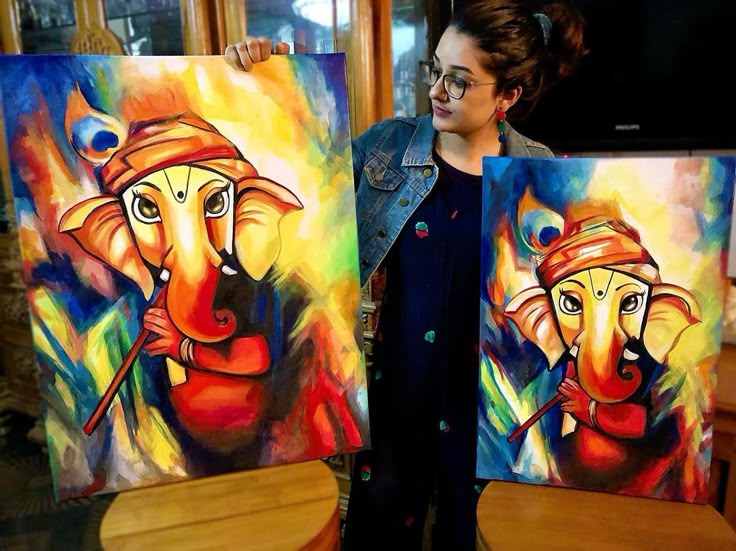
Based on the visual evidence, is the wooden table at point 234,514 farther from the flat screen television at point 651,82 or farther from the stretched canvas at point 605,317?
the flat screen television at point 651,82

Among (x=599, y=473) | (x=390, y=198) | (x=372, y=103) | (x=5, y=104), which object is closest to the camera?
(x=5, y=104)

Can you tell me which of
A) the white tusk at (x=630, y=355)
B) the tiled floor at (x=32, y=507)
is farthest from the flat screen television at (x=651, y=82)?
the tiled floor at (x=32, y=507)

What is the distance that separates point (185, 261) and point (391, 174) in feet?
1.34

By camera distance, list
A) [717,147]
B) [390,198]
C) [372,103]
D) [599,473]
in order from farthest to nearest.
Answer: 1. [372,103]
2. [717,147]
3. [390,198]
4. [599,473]

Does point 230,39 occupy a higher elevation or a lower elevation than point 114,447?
higher

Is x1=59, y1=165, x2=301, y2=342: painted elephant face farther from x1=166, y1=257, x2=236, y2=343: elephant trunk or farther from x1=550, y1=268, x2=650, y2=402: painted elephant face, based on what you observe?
x1=550, y1=268, x2=650, y2=402: painted elephant face

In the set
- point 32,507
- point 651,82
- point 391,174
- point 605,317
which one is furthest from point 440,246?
point 32,507

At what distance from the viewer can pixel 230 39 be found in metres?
1.50

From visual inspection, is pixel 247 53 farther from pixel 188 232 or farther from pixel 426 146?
pixel 426 146

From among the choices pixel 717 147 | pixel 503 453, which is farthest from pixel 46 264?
pixel 717 147

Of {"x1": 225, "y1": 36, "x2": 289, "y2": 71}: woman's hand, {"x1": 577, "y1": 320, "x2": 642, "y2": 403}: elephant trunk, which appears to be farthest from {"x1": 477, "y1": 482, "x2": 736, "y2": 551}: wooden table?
{"x1": 225, "y1": 36, "x2": 289, "y2": 71}: woman's hand

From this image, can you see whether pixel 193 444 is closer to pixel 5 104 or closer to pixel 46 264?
pixel 46 264

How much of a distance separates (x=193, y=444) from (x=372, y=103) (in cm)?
95

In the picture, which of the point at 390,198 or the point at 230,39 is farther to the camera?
the point at 230,39
